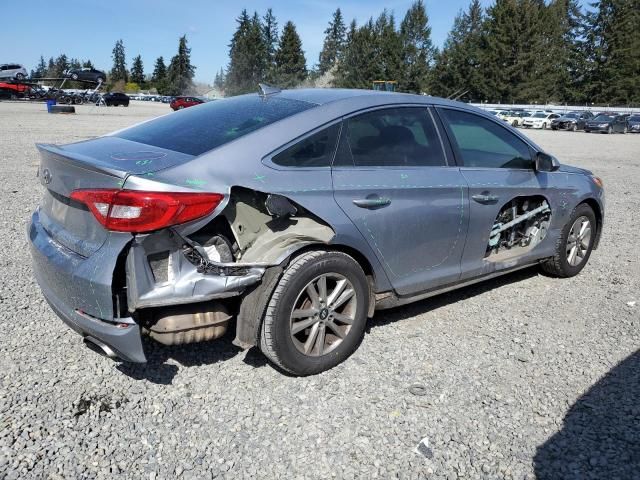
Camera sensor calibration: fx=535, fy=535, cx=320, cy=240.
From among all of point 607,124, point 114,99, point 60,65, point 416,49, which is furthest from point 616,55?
point 60,65

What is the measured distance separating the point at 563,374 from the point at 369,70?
3611 inches

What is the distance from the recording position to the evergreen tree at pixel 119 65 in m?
125

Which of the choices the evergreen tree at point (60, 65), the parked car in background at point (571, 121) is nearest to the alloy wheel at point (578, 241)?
the parked car in background at point (571, 121)

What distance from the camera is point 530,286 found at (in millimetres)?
4938

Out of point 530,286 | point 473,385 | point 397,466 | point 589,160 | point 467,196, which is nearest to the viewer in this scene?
point 397,466

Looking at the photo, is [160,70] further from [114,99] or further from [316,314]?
[316,314]

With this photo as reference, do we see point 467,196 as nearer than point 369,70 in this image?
Yes

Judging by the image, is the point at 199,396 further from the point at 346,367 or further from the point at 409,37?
the point at 409,37

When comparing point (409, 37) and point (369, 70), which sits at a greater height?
point (409, 37)

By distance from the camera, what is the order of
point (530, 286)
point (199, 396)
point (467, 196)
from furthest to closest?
point (530, 286) → point (467, 196) → point (199, 396)

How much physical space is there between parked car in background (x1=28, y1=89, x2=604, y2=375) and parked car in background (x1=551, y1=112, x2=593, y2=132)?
128 feet

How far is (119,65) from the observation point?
127m

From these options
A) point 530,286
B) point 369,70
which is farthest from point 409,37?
point 530,286

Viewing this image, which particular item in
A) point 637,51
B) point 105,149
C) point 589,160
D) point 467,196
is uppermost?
point 637,51
